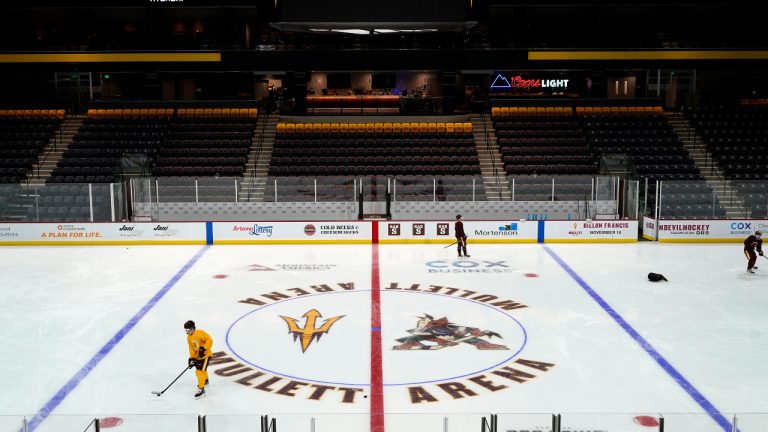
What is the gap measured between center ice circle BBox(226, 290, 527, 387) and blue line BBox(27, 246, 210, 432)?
6.67ft

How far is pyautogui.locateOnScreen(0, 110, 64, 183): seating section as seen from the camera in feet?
94.0

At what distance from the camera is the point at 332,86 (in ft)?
129

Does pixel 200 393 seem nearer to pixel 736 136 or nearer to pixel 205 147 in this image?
pixel 205 147

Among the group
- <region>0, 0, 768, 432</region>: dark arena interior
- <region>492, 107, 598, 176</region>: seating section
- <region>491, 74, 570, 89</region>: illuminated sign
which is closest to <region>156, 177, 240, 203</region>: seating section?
<region>0, 0, 768, 432</region>: dark arena interior

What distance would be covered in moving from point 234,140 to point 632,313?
2093 centimetres

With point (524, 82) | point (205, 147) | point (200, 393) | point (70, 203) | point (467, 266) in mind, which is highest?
point (524, 82)

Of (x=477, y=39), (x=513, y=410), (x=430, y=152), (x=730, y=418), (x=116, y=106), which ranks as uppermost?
(x=477, y=39)

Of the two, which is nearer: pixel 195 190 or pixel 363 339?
pixel 363 339

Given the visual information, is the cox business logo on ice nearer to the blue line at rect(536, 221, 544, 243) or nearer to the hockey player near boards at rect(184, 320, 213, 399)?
the blue line at rect(536, 221, 544, 243)

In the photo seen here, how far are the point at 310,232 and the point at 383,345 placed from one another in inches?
424

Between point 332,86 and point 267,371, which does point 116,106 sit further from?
point 267,371

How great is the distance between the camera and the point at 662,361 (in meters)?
11.5

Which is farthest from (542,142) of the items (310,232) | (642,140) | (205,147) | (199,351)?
(199,351)

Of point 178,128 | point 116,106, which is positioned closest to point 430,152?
point 178,128
